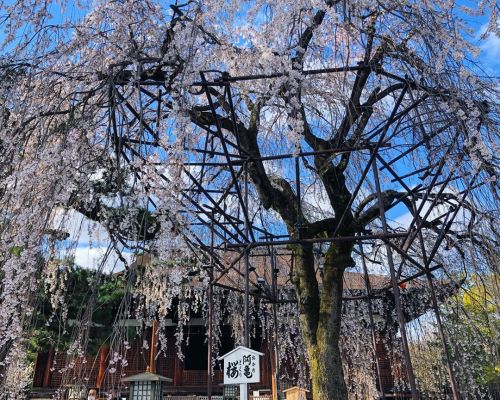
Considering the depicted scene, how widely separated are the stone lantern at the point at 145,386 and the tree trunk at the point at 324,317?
11.8ft

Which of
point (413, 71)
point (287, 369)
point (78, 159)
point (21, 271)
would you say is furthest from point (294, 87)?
point (287, 369)

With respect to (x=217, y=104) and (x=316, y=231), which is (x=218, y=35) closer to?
(x=217, y=104)

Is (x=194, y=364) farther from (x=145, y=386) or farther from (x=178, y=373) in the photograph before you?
(x=145, y=386)

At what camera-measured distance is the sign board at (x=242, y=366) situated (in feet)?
10.2

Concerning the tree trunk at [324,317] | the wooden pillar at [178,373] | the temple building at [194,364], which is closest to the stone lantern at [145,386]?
the temple building at [194,364]

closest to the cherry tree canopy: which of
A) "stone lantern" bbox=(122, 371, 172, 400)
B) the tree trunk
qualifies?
the tree trunk

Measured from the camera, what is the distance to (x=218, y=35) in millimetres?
4164

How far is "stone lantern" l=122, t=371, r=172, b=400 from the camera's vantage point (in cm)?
705

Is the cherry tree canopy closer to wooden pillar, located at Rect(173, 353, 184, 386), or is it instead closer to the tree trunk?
the tree trunk

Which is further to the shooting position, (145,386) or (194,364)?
(194,364)

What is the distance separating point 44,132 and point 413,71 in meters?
2.92

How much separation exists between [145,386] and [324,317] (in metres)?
4.04

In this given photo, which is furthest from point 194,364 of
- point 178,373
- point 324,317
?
point 324,317

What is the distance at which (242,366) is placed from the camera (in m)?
3.16
